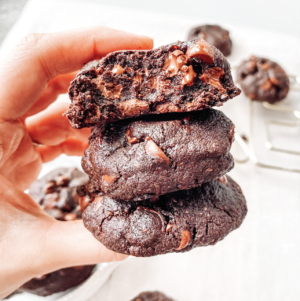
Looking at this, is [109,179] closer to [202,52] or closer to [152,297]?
[202,52]

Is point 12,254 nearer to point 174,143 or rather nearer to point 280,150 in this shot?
point 174,143

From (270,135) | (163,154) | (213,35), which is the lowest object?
(270,135)

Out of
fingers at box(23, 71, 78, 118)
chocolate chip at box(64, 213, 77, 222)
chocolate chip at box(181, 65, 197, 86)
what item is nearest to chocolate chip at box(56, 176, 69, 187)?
chocolate chip at box(64, 213, 77, 222)

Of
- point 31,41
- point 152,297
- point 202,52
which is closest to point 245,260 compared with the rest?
point 152,297

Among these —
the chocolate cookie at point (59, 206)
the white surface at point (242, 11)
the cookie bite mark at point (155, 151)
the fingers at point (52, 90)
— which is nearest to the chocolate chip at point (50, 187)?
the chocolate cookie at point (59, 206)

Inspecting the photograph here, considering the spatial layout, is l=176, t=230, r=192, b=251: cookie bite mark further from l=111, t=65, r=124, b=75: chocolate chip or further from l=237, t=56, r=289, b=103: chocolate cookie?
l=237, t=56, r=289, b=103: chocolate cookie

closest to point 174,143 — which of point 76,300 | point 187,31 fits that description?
point 76,300
